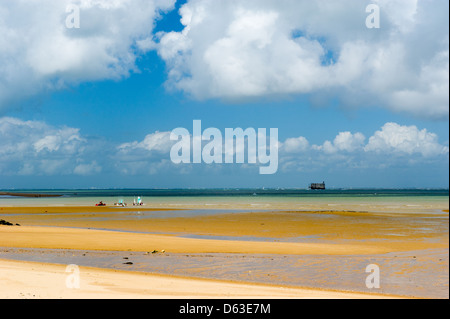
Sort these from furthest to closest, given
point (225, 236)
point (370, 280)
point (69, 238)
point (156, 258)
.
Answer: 1. point (225, 236)
2. point (69, 238)
3. point (156, 258)
4. point (370, 280)

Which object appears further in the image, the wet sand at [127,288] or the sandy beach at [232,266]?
the sandy beach at [232,266]

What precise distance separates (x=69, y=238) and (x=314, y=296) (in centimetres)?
1962

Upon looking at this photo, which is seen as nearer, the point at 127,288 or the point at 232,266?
the point at 127,288

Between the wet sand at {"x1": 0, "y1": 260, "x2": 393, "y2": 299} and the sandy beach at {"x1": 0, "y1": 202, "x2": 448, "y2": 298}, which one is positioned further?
the sandy beach at {"x1": 0, "y1": 202, "x2": 448, "y2": 298}

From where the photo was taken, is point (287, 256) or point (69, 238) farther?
point (69, 238)

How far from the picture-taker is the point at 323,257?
808 inches

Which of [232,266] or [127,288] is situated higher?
[127,288]

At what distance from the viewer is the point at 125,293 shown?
1230 cm

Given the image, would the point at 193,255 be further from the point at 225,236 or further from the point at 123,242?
the point at 225,236
